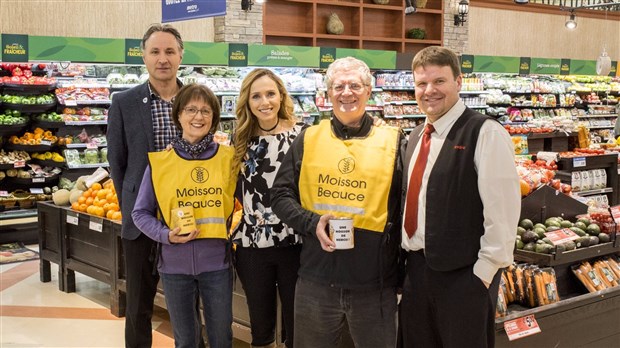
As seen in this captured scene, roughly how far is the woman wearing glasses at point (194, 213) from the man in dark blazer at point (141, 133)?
1.10 ft

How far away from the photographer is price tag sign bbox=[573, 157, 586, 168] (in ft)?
22.2

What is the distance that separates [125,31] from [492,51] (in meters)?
7.91

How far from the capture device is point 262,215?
307cm

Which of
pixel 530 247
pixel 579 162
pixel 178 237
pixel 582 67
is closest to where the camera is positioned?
pixel 178 237

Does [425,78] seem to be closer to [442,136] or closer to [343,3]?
[442,136]

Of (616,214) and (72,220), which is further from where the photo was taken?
(72,220)

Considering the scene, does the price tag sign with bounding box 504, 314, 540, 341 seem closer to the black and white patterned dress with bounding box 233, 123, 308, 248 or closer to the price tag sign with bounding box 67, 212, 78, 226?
the black and white patterned dress with bounding box 233, 123, 308, 248

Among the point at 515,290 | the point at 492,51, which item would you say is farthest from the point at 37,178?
the point at 492,51

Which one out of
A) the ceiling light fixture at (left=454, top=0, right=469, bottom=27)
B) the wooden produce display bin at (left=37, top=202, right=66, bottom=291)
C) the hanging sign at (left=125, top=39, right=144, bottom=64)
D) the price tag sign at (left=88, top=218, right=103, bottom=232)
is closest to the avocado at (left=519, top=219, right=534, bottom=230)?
the price tag sign at (left=88, top=218, right=103, bottom=232)

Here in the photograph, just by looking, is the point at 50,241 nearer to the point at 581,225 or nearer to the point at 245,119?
the point at 245,119

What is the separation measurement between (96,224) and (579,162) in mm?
4419

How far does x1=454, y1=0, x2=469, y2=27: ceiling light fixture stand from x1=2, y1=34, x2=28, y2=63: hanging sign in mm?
8582

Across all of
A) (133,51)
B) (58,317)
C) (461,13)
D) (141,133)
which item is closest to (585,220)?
(141,133)

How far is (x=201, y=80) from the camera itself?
28.5 feet
